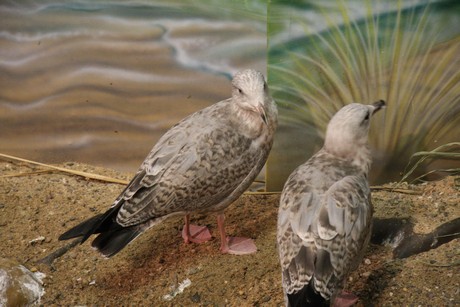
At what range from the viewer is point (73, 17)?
3.90 metres

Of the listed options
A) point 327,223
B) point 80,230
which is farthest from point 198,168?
point 327,223

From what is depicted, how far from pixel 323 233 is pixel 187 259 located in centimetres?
103

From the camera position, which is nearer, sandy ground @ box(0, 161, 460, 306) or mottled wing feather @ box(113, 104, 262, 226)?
sandy ground @ box(0, 161, 460, 306)

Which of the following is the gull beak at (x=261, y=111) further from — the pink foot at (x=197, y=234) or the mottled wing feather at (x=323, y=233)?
the pink foot at (x=197, y=234)

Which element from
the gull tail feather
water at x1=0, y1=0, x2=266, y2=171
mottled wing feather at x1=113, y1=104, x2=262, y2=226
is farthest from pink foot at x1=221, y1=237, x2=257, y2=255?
water at x1=0, y1=0, x2=266, y2=171

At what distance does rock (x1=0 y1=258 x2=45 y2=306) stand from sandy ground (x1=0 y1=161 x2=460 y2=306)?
6 cm

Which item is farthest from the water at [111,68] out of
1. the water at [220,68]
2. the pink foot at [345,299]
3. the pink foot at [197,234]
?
the pink foot at [345,299]

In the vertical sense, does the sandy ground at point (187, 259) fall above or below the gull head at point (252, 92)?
below

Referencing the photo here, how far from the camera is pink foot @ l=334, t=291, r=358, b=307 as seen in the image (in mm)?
2992

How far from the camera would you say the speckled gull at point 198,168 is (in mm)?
3268

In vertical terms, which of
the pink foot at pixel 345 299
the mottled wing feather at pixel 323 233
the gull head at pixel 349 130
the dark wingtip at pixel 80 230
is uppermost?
the gull head at pixel 349 130

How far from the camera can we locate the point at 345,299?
3021 millimetres

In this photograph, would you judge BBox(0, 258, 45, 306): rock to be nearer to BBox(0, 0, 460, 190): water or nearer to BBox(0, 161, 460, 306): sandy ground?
BBox(0, 161, 460, 306): sandy ground

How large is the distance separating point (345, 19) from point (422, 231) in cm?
125
